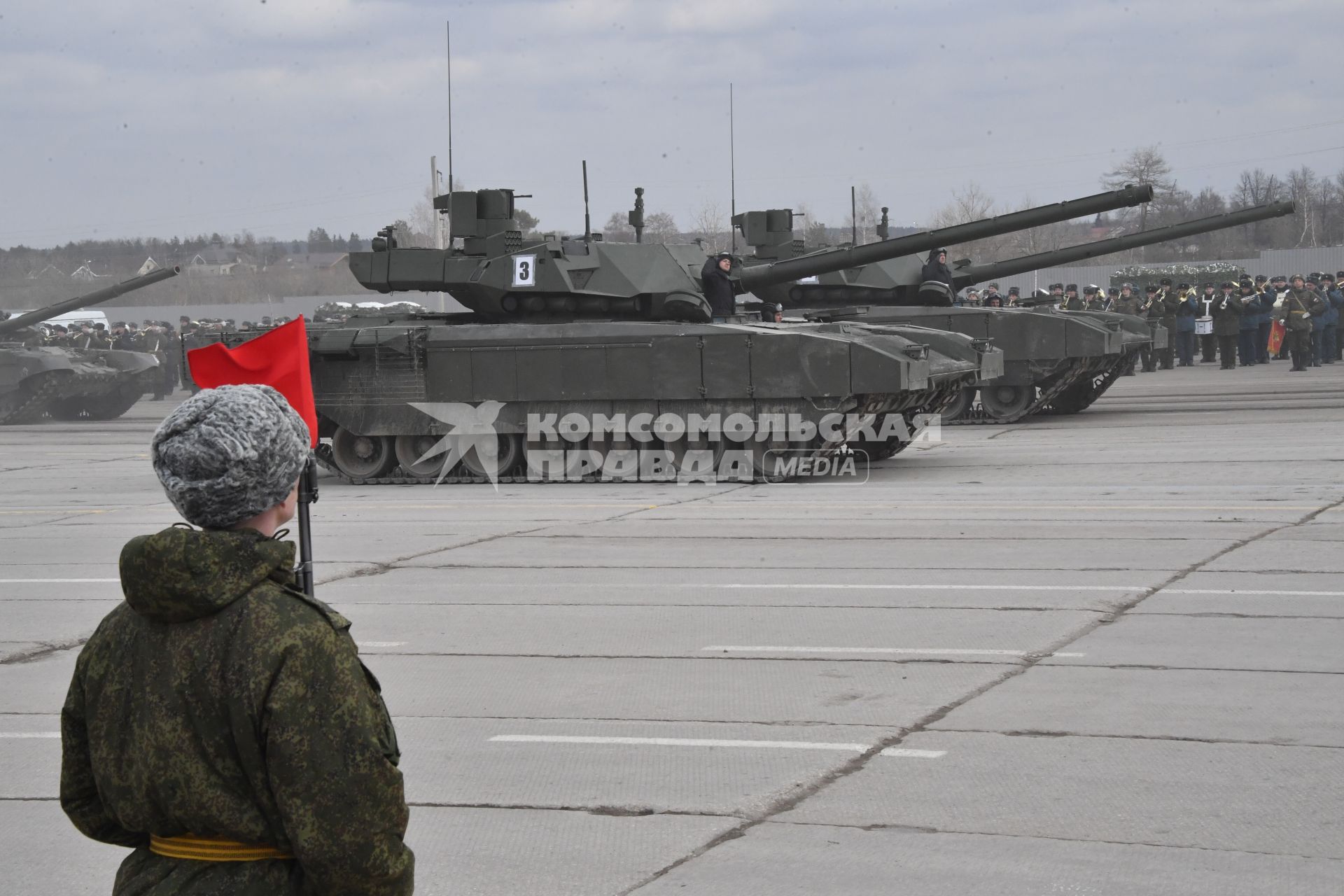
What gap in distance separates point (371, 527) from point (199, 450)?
11329 millimetres

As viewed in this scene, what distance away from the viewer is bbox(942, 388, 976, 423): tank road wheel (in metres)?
23.3

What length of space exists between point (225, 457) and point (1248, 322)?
3334 centimetres

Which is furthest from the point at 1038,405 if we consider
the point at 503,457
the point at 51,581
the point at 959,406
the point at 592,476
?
the point at 51,581

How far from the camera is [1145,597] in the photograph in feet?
29.7

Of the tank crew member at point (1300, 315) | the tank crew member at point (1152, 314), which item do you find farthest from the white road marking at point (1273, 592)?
the tank crew member at point (1152, 314)

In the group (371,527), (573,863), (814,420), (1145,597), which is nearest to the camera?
(573,863)

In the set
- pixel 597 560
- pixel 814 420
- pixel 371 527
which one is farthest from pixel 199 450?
pixel 814 420

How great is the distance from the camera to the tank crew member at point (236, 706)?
2.57 metres

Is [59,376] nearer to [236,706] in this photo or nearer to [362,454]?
[362,454]

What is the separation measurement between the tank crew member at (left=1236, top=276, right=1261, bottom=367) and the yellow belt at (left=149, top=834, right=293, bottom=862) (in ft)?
107

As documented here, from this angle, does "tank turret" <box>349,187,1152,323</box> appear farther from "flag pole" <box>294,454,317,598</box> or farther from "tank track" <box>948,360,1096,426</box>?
"flag pole" <box>294,454,317,598</box>

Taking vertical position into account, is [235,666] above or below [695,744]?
above

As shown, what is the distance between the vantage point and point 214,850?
2.66m

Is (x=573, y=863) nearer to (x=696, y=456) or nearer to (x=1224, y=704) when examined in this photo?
(x=1224, y=704)
